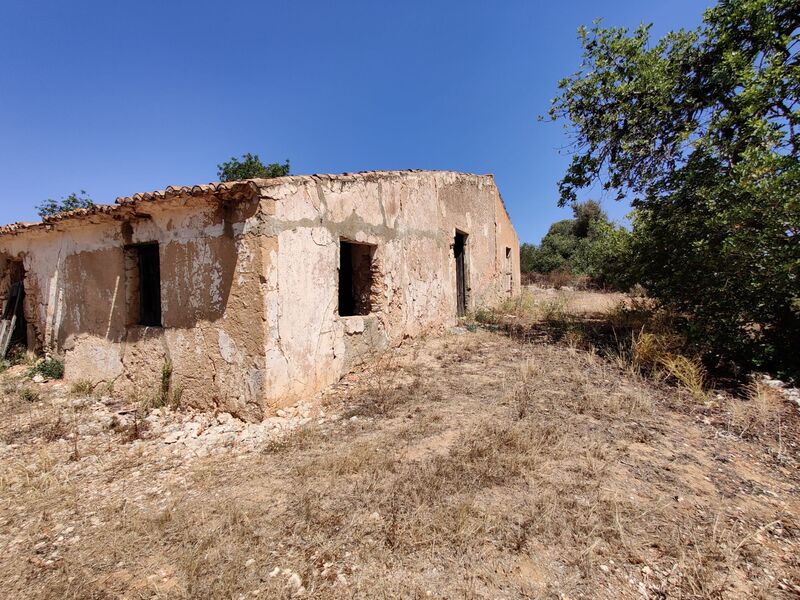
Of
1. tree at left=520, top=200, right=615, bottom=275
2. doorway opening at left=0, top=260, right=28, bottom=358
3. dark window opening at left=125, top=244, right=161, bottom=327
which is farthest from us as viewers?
tree at left=520, top=200, right=615, bottom=275

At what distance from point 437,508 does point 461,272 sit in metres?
7.97

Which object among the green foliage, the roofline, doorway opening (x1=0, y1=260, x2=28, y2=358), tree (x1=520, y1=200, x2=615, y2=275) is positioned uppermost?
tree (x1=520, y1=200, x2=615, y2=275)

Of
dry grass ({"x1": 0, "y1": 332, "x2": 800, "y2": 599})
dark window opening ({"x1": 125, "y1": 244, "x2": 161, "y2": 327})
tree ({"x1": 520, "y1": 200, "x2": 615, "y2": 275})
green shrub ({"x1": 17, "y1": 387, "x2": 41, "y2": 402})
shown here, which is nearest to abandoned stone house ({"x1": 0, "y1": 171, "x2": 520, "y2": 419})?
dark window opening ({"x1": 125, "y1": 244, "x2": 161, "y2": 327})

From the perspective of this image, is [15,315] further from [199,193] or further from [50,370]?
[199,193]

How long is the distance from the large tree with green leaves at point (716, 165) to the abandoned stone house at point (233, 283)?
12.1 ft

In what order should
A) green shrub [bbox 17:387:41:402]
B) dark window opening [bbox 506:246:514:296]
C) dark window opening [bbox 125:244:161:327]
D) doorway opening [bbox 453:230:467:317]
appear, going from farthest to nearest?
1. dark window opening [bbox 506:246:514:296]
2. doorway opening [bbox 453:230:467:317]
3. dark window opening [bbox 125:244:161:327]
4. green shrub [bbox 17:387:41:402]

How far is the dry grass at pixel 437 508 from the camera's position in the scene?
2123 millimetres

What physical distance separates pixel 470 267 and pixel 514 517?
8.03 meters

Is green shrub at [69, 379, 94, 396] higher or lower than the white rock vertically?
higher

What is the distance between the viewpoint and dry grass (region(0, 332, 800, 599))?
2.12 meters

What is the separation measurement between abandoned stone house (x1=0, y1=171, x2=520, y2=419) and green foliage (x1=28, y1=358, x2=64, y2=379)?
0.25 meters

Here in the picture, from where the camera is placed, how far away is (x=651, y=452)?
11.3 ft

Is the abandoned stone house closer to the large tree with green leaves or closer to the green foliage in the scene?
the green foliage

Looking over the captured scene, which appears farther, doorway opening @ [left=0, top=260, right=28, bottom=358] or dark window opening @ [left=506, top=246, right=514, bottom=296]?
dark window opening @ [left=506, top=246, right=514, bottom=296]
